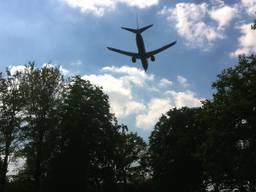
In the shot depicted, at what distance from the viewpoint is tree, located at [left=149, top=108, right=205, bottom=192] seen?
77250 millimetres

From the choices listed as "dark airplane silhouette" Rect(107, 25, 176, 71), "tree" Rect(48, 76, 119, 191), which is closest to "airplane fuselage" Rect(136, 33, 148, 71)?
"dark airplane silhouette" Rect(107, 25, 176, 71)

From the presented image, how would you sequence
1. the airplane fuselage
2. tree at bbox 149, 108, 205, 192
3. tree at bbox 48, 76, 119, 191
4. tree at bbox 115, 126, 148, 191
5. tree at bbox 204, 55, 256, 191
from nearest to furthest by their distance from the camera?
the airplane fuselage → tree at bbox 204, 55, 256, 191 → tree at bbox 48, 76, 119, 191 → tree at bbox 149, 108, 205, 192 → tree at bbox 115, 126, 148, 191

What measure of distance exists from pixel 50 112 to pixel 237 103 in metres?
26.6

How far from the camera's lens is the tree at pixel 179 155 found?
3041 inches

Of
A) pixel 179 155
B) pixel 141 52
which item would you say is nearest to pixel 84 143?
pixel 179 155

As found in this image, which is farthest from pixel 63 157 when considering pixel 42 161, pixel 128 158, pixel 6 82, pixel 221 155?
pixel 128 158

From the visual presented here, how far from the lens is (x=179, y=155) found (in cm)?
7800

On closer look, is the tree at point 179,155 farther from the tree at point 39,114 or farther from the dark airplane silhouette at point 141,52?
the dark airplane silhouette at point 141,52

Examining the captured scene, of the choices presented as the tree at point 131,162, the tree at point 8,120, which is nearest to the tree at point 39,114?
the tree at point 8,120

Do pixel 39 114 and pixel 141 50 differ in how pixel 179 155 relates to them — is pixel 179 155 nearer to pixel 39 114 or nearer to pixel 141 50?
pixel 39 114

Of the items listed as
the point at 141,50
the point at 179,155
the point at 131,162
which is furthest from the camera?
the point at 131,162

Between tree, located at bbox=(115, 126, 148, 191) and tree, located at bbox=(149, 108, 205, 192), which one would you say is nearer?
tree, located at bbox=(149, 108, 205, 192)

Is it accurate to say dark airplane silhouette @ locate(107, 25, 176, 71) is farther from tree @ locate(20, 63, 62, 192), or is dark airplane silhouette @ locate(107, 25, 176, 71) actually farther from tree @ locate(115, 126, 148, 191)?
tree @ locate(115, 126, 148, 191)

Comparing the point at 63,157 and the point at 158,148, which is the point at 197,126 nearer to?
the point at 158,148
